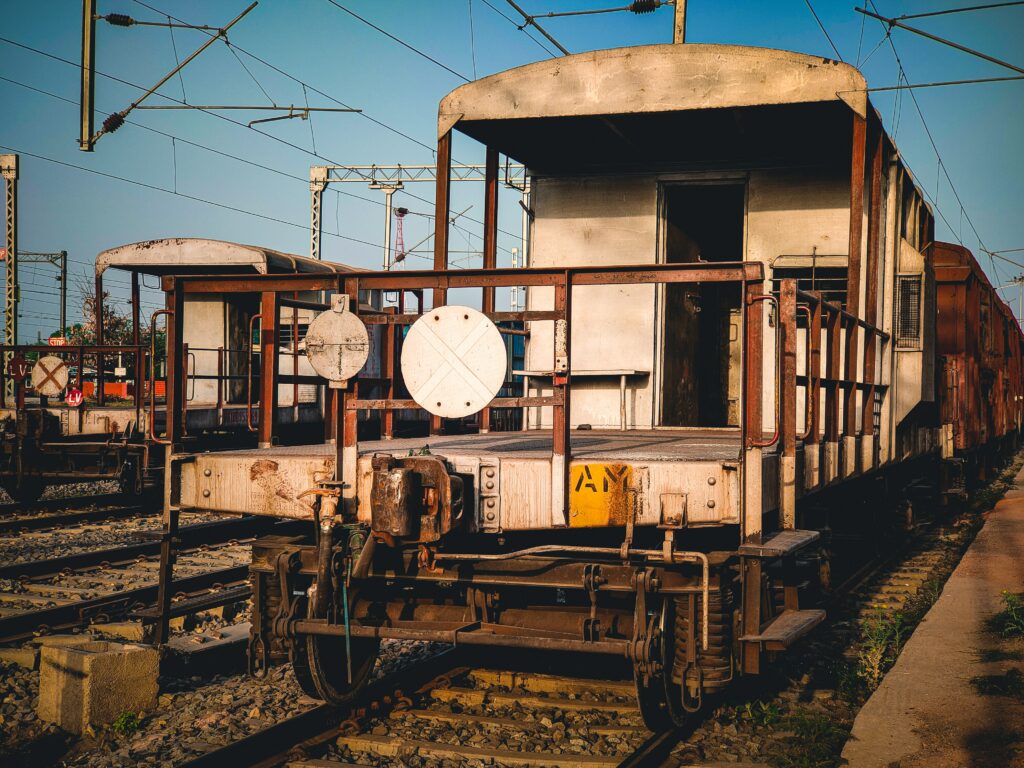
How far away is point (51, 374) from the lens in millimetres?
13594

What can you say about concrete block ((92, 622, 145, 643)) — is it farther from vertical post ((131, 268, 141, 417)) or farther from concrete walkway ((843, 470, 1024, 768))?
vertical post ((131, 268, 141, 417))

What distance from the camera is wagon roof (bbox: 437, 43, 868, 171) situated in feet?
23.7

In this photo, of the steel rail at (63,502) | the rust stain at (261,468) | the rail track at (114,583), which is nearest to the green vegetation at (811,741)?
the rust stain at (261,468)

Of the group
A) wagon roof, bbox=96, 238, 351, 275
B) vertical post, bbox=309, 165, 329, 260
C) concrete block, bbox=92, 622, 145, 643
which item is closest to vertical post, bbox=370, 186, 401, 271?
vertical post, bbox=309, 165, 329, 260

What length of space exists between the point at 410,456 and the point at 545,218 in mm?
5444

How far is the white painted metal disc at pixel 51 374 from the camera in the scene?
533 inches

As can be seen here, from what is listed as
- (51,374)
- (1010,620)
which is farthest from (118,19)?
(1010,620)

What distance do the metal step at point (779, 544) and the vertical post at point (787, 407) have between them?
0.14 meters

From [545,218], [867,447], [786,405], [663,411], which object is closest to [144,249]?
[545,218]

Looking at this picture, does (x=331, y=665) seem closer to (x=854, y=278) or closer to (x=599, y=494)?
(x=599, y=494)

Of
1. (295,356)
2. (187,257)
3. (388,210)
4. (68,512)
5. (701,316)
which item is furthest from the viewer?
(388,210)

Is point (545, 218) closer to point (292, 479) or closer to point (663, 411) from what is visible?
point (663, 411)

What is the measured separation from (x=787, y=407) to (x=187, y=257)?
11.9 m

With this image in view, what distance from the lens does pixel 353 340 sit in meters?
4.64
